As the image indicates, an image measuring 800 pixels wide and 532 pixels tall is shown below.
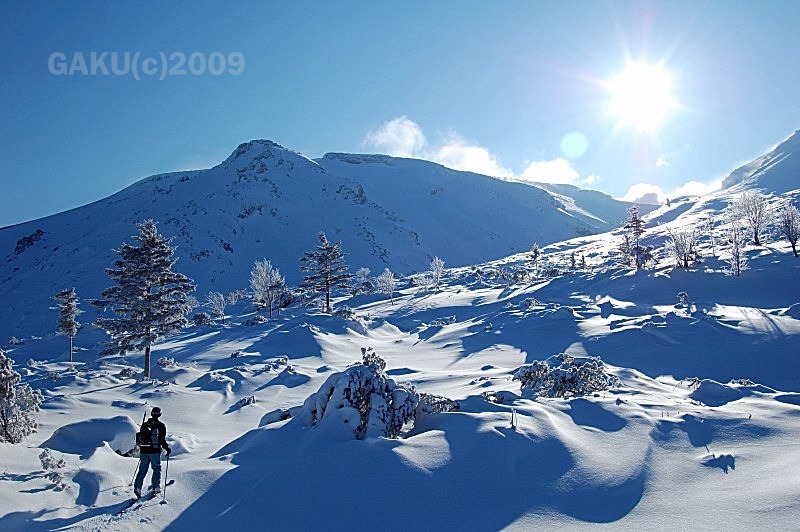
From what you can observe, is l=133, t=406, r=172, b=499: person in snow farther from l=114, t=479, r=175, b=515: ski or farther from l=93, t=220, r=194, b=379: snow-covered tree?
l=93, t=220, r=194, b=379: snow-covered tree

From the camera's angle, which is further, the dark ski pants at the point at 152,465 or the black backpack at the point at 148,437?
the black backpack at the point at 148,437

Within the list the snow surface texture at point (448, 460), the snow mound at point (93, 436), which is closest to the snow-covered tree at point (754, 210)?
the snow surface texture at point (448, 460)

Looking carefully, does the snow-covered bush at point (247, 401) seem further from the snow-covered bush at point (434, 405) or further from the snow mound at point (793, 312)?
the snow mound at point (793, 312)

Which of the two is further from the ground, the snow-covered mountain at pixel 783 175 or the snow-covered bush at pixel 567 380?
the snow-covered mountain at pixel 783 175

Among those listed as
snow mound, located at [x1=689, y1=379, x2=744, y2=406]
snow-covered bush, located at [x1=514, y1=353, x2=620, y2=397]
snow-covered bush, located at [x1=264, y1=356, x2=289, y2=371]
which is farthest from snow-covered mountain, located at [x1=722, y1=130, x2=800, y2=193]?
snow-covered bush, located at [x1=264, y1=356, x2=289, y2=371]

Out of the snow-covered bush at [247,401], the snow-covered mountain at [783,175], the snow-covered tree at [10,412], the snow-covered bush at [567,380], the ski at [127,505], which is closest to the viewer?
the ski at [127,505]

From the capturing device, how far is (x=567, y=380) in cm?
1101

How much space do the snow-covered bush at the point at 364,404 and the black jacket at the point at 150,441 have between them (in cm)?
246

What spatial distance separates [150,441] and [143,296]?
57.4 feet

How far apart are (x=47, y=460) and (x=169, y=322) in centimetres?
1612

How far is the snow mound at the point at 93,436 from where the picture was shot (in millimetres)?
9273

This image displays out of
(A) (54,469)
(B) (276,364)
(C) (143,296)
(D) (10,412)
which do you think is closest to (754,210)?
(B) (276,364)

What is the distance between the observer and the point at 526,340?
2483 centimetres

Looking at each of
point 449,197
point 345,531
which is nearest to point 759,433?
point 345,531
